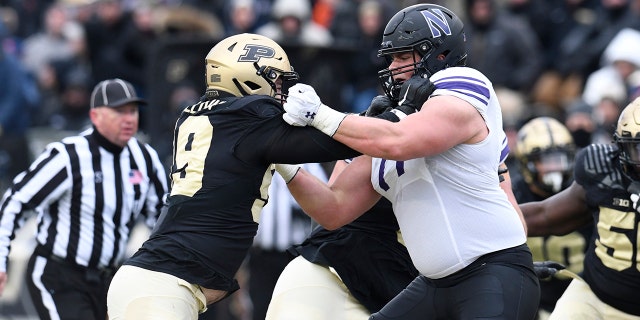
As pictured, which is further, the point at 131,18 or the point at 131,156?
the point at 131,18

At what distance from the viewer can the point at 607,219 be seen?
19.7 ft

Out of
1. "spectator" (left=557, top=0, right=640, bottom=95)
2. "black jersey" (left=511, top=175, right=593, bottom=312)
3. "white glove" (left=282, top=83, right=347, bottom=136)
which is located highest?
"white glove" (left=282, top=83, right=347, bottom=136)

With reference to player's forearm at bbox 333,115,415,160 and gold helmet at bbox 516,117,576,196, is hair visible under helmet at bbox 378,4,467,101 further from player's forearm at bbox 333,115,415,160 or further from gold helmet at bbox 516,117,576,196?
gold helmet at bbox 516,117,576,196

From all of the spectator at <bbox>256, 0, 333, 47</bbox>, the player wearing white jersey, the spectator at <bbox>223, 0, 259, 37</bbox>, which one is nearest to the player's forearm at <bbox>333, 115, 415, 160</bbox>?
the player wearing white jersey

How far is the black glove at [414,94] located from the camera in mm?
4938

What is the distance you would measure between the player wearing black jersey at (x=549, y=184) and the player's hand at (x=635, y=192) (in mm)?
1418

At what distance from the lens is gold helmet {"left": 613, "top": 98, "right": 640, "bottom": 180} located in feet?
18.9

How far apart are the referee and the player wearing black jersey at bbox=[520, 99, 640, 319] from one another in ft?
7.78

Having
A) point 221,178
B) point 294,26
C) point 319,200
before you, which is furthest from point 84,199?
point 294,26

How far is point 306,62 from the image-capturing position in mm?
10789

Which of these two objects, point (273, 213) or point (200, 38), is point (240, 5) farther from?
point (273, 213)

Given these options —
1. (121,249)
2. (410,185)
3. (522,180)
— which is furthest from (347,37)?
(410,185)

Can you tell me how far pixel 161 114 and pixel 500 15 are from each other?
327cm

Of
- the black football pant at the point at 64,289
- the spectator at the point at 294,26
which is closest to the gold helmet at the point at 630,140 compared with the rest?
the black football pant at the point at 64,289
